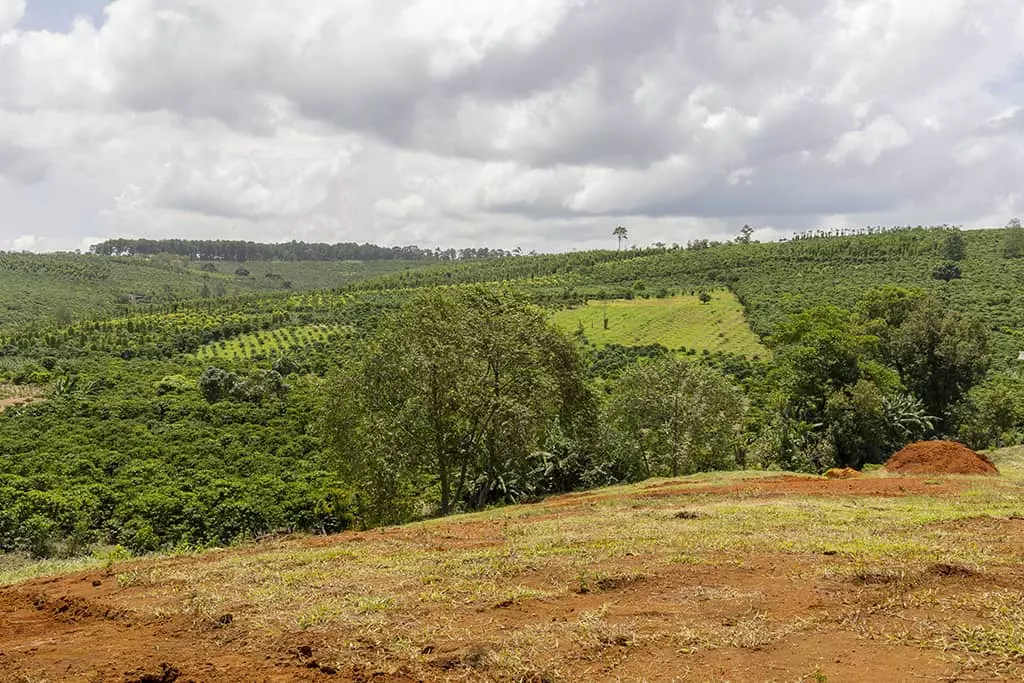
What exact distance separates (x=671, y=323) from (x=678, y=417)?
6181 cm

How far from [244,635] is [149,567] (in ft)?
16.8

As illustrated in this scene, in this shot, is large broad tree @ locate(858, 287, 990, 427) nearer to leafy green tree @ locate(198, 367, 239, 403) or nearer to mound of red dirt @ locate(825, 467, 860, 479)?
mound of red dirt @ locate(825, 467, 860, 479)

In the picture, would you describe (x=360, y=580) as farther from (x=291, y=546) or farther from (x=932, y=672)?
(x=932, y=672)

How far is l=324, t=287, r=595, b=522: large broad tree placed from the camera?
2417 centimetres

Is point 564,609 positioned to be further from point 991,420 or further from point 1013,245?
point 1013,245

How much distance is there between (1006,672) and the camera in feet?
19.4

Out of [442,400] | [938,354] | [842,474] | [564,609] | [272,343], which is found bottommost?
[272,343]

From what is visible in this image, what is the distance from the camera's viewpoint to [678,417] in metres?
30.9

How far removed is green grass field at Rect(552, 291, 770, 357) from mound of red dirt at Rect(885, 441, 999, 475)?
48392 mm

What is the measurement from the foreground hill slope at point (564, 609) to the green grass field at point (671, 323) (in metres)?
64.6

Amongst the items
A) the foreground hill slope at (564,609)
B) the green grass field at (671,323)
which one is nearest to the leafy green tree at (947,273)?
the green grass field at (671,323)

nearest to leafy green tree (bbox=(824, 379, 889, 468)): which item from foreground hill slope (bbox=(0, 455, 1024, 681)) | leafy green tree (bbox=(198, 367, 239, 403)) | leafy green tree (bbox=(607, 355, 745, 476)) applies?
leafy green tree (bbox=(607, 355, 745, 476))

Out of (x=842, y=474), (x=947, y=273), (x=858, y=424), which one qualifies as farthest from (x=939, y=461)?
(x=947, y=273)

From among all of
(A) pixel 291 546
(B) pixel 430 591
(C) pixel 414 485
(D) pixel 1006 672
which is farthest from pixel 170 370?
(D) pixel 1006 672
